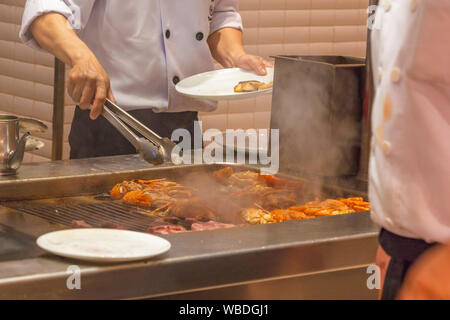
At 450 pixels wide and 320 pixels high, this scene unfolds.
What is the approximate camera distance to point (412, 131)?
3.52 ft

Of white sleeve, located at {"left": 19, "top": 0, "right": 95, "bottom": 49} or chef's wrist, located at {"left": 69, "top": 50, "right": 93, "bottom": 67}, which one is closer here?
chef's wrist, located at {"left": 69, "top": 50, "right": 93, "bottom": 67}

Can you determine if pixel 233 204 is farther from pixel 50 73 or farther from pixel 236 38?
pixel 50 73

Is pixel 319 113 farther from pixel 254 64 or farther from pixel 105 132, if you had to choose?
pixel 105 132

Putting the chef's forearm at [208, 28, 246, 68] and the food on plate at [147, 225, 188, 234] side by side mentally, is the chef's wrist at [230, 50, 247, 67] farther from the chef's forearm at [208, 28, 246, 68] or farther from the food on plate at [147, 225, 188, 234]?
the food on plate at [147, 225, 188, 234]

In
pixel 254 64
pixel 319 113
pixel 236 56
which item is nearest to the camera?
pixel 319 113

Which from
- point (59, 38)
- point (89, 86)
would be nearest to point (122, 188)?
point (89, 86)

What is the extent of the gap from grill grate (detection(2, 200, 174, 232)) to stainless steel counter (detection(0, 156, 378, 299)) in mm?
118

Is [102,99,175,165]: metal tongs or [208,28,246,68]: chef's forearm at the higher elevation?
[208,28,246,68]: chef's forearm

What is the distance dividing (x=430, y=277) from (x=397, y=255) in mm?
64

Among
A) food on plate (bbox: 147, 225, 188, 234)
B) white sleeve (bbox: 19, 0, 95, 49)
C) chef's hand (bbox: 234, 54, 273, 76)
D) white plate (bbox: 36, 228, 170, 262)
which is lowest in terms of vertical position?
food on plate (bbox: 147, 225, 188, 234)

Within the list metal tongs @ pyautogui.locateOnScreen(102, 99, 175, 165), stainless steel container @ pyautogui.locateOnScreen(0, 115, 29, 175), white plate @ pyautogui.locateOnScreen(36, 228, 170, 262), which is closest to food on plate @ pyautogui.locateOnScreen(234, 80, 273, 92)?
metal tongs @ pyautogui.locateOnScreen(102, 99, 175, 165)

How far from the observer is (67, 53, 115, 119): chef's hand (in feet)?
7.13

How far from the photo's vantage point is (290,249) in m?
1.58
